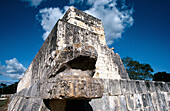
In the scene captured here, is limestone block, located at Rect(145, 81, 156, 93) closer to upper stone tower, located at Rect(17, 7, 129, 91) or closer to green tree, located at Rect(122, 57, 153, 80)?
upper stone tower, located at Rect(17, 7, 129, 91)

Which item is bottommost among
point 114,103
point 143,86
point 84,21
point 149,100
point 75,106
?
point 149,100

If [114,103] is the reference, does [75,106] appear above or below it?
above

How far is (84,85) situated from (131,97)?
6.36 ft

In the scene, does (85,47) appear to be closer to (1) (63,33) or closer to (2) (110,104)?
(2) (110,104)

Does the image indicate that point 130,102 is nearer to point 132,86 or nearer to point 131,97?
point 131,97

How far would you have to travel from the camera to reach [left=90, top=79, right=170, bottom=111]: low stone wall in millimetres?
2166

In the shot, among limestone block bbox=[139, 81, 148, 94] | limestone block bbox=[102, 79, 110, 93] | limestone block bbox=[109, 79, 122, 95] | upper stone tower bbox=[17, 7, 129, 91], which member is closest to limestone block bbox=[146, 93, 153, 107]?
limestone block bbox=[139, 81, 148, 94]

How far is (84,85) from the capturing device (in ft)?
3.80

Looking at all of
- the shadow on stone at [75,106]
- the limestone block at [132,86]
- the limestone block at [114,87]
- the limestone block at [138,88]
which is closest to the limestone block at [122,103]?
the limestone block at [114,87]

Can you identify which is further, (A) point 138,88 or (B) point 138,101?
(A) point 138,88

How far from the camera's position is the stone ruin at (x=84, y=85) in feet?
3.74

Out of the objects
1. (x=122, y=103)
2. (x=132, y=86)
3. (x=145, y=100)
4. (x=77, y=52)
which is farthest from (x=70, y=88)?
(x=145, y=100)

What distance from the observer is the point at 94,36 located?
517 centimetres

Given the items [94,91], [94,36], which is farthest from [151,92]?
[94,36]
